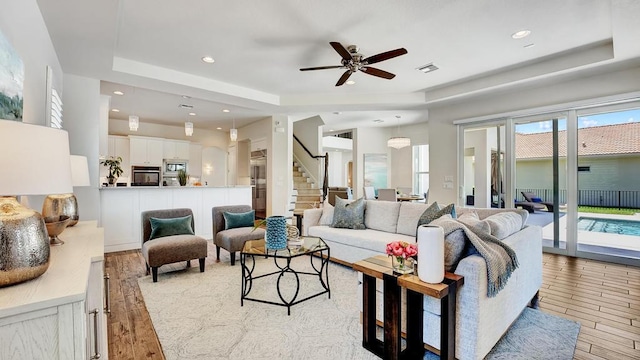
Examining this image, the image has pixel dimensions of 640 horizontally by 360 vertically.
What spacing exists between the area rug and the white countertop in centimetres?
105

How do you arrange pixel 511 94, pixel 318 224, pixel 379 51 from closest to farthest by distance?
pixel 379 51 → pixel 318 224 → pixel 511 94

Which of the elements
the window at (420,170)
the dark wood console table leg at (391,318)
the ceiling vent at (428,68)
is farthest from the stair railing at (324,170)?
the dark wood console table leg at (391,318)

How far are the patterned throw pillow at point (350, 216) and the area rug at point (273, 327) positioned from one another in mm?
1001

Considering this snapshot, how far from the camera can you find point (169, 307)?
2.71m

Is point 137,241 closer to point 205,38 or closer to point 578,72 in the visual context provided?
point 205,38

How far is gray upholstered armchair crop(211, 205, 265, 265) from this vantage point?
3.87 metres

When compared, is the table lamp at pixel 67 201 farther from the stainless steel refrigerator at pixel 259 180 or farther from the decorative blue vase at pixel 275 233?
the stainless steel refrigerator at pixel 259 180

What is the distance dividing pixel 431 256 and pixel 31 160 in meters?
1.89

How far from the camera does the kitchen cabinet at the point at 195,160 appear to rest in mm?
8805

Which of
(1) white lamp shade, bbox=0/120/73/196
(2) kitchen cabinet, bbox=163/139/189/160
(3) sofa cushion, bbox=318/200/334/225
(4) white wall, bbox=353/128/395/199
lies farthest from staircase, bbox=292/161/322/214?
(1) white lamp shade, bbox=0/120/73/196

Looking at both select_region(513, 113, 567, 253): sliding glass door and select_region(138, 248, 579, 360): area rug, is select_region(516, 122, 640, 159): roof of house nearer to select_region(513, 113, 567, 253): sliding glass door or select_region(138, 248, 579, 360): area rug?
select_region(513, 113, 567, 253): sliding glass door

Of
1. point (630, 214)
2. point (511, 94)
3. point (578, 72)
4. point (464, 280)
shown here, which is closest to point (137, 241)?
point (464, 280)

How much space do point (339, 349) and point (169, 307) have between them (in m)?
1.70

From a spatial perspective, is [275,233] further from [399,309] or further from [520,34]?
[520,34]
